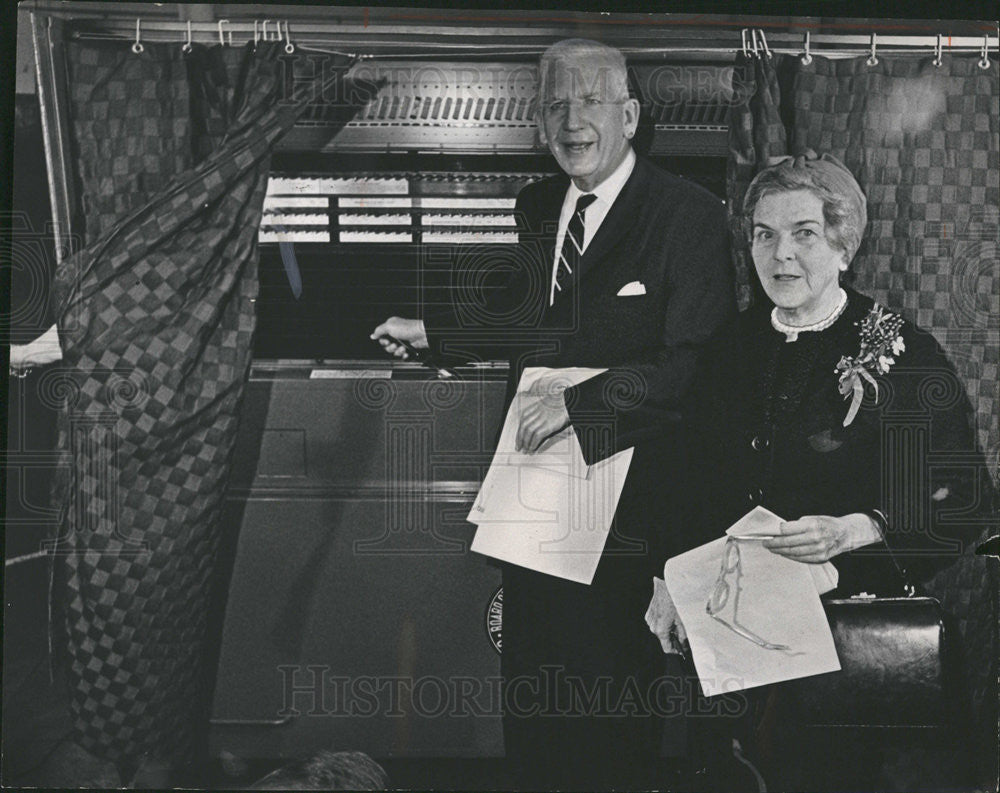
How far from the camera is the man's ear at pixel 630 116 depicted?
260 centimetres

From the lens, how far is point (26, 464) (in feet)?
8.70

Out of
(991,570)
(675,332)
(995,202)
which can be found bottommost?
(991,570)

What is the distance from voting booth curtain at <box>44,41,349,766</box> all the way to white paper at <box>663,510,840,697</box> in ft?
4.42

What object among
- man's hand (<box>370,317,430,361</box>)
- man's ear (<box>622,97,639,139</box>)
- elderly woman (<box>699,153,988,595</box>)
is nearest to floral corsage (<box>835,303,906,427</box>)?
elderly woman (<box>699,153,988,595</box>)

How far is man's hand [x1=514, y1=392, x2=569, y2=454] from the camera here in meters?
2.59

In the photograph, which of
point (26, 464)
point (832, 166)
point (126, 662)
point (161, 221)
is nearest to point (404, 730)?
point (126, 662)

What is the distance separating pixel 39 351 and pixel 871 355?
7.62ft

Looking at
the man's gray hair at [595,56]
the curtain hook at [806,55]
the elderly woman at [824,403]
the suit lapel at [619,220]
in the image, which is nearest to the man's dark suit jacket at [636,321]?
the suit lapel at [619,220]

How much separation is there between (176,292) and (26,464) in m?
0.65

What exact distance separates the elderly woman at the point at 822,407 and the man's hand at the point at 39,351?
1.81 m

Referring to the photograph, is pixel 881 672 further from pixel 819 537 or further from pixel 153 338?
pixel 153 338

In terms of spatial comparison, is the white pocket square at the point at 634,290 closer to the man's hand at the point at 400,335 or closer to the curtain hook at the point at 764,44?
the man's hand at the point at 400,335

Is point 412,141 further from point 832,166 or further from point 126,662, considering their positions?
point 126,662

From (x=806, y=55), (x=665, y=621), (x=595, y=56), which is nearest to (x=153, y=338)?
(x=595, y=56)
